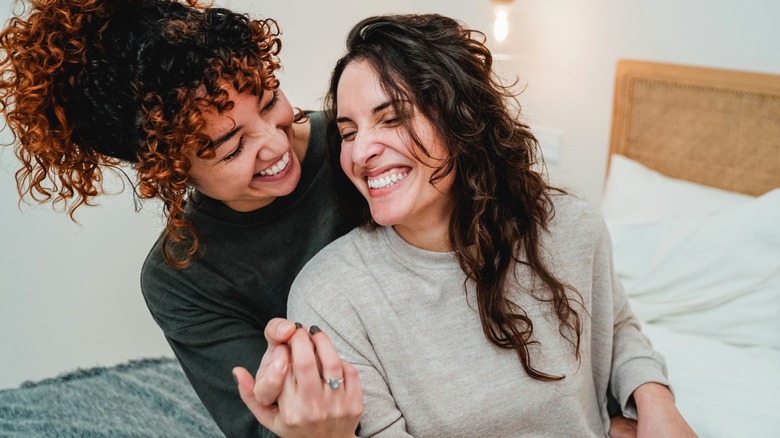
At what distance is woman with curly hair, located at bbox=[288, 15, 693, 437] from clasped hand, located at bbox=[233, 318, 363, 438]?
23 centimetres

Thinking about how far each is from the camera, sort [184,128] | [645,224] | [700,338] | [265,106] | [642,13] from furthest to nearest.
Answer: [642,13], [645,224], [700,338], [265,106], [184,128]

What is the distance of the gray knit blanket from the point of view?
147 cm

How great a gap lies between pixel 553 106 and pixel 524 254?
5.06ft

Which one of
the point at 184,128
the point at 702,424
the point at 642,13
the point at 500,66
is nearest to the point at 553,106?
the point at 500,66

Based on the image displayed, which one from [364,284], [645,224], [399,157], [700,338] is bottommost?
[700,338]

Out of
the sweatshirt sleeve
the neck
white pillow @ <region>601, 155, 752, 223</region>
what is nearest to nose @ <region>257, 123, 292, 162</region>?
the neck

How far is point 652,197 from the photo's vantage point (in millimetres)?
2211

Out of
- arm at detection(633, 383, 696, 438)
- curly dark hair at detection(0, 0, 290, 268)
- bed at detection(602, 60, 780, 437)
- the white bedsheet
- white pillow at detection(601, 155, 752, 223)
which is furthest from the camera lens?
white pillow at detection(601, 155, 752, 223)

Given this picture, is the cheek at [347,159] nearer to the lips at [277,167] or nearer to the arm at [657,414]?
the lips at [277,167]

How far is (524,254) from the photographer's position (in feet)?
4.21

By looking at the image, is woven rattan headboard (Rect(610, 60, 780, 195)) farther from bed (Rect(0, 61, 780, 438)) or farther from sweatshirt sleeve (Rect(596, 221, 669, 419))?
sweatshirt sleeve (Rect(596, 221, 669, 419))

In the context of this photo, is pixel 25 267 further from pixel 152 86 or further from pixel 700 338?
pixel 700 338

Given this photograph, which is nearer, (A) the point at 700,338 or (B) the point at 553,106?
(A) the point at 700,338

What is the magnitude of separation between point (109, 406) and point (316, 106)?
5.09ft
